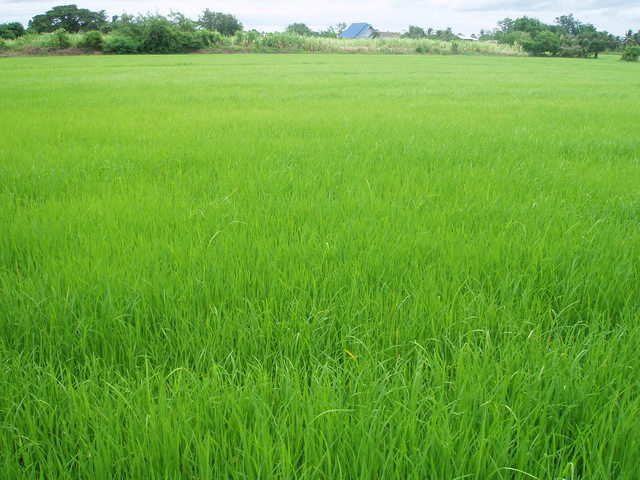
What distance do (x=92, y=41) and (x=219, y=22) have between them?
31899 millimetres

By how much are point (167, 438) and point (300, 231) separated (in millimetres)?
1465

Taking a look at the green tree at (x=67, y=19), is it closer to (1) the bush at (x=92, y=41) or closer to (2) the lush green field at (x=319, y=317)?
(1) the bush at (x=92, y=41)

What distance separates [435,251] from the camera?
204 centimetres

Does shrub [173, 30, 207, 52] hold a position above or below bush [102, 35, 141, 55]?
above

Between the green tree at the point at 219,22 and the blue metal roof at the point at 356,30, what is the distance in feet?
119

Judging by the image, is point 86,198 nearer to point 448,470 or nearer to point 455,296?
point 455,296

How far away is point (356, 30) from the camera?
95.1 meters

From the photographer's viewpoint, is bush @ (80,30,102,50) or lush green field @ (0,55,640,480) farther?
bush @ (80,30,102,50)

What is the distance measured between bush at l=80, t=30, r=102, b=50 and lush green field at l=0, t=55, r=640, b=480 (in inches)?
1596

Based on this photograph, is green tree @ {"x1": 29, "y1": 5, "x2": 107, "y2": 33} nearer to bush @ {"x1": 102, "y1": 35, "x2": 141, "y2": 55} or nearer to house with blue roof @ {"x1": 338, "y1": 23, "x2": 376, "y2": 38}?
bush @ {"x1": 102, "y1": 35, "x2": 141, "y2": 55}

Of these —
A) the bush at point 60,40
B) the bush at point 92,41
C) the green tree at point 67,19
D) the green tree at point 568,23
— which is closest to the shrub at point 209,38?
the bush at point 92,41

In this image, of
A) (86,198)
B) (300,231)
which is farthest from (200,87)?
(300,231)

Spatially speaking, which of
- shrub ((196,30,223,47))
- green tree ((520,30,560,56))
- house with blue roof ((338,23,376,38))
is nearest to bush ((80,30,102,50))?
shrub ((196,30,223,47))

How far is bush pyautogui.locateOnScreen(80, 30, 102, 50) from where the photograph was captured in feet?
120
